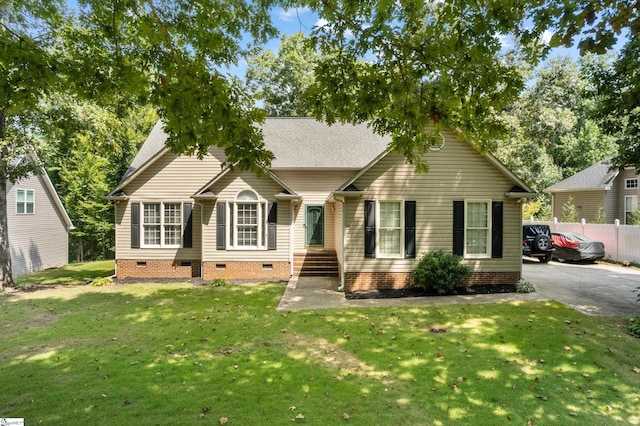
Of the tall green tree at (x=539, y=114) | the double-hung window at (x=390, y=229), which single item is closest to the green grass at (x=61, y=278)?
the double-hung window at (x=390, y=229)

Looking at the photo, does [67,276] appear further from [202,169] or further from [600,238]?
[600,238]

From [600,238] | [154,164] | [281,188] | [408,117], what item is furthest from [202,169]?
[600,238]

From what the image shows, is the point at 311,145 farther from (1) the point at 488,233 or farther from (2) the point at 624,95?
(2) the point at 624,95

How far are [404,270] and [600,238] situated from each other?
41.0 feet

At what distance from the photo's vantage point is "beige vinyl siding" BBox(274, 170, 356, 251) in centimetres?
1562

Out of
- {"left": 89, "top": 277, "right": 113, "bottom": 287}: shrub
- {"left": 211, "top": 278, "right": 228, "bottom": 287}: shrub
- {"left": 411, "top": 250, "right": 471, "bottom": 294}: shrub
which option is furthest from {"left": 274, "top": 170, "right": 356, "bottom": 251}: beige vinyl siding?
{"left": 89, "top": 277, "right": 113, "bottom": 287}: shrub

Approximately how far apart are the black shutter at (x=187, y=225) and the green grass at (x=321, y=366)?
485 centimetres

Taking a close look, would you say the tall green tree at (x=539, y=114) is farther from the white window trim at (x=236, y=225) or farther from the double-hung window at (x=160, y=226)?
the double-hung window at (x=160, y=226)

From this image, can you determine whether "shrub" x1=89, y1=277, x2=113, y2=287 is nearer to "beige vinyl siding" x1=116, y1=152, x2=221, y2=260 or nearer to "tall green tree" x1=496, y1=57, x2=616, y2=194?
"beige vinyl siding" x1=116, y1=152, x2=221, y2=260

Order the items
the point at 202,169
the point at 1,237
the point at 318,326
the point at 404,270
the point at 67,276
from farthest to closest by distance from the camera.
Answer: the point at 67,276
the point at 202,169
the point at 1,237
the point at 404,270
the point at 318,326

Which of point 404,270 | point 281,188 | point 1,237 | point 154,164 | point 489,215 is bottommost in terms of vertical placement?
point 404,270

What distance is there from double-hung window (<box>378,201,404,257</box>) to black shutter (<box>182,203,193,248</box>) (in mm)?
7794

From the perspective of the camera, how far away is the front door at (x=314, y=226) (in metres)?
15.7

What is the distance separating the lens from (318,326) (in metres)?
Result: 7.75
